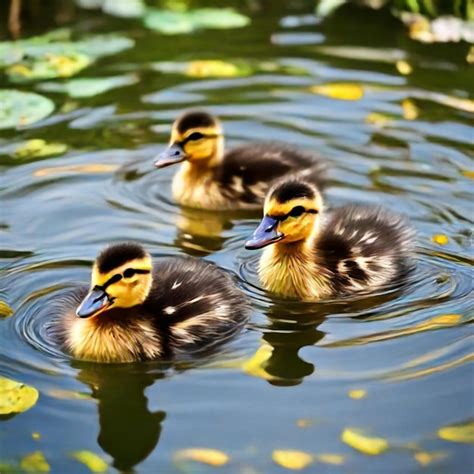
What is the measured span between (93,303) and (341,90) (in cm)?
342

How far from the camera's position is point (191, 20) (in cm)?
836

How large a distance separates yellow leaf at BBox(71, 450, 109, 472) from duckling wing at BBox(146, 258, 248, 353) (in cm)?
66

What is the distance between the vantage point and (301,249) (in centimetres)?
480

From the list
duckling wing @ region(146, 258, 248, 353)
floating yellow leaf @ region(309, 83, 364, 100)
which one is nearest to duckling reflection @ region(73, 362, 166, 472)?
duckling wing @ region(146, 258, 248, 353)

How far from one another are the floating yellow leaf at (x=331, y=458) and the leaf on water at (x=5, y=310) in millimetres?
1484

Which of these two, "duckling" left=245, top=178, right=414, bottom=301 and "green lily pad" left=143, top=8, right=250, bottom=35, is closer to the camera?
"duckling" left=245, top=178, right=414, bottom=301

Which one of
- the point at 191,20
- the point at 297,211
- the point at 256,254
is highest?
the point at 297,211

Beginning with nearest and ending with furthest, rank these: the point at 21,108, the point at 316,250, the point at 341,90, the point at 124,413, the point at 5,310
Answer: the point at 124,413 → the point at 5,310 → the point at 316,250 → the point at 21,108 → the point at 341,90

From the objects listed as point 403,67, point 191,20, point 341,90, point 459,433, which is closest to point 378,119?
point 341,90

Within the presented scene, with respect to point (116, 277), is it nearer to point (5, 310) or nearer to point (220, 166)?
point (5, 310)

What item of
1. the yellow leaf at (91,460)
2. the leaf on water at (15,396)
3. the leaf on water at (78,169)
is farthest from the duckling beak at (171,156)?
the yellow leaf at (91,460)

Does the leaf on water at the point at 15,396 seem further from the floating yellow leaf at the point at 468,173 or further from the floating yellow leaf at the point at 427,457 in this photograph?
the floating yellow leaf at the point at 468,173

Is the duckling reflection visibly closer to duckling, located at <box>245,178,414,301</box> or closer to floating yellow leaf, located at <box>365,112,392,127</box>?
duckling, located at <box>245,178,414,301</box>

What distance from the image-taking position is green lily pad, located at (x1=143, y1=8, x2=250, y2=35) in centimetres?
824
